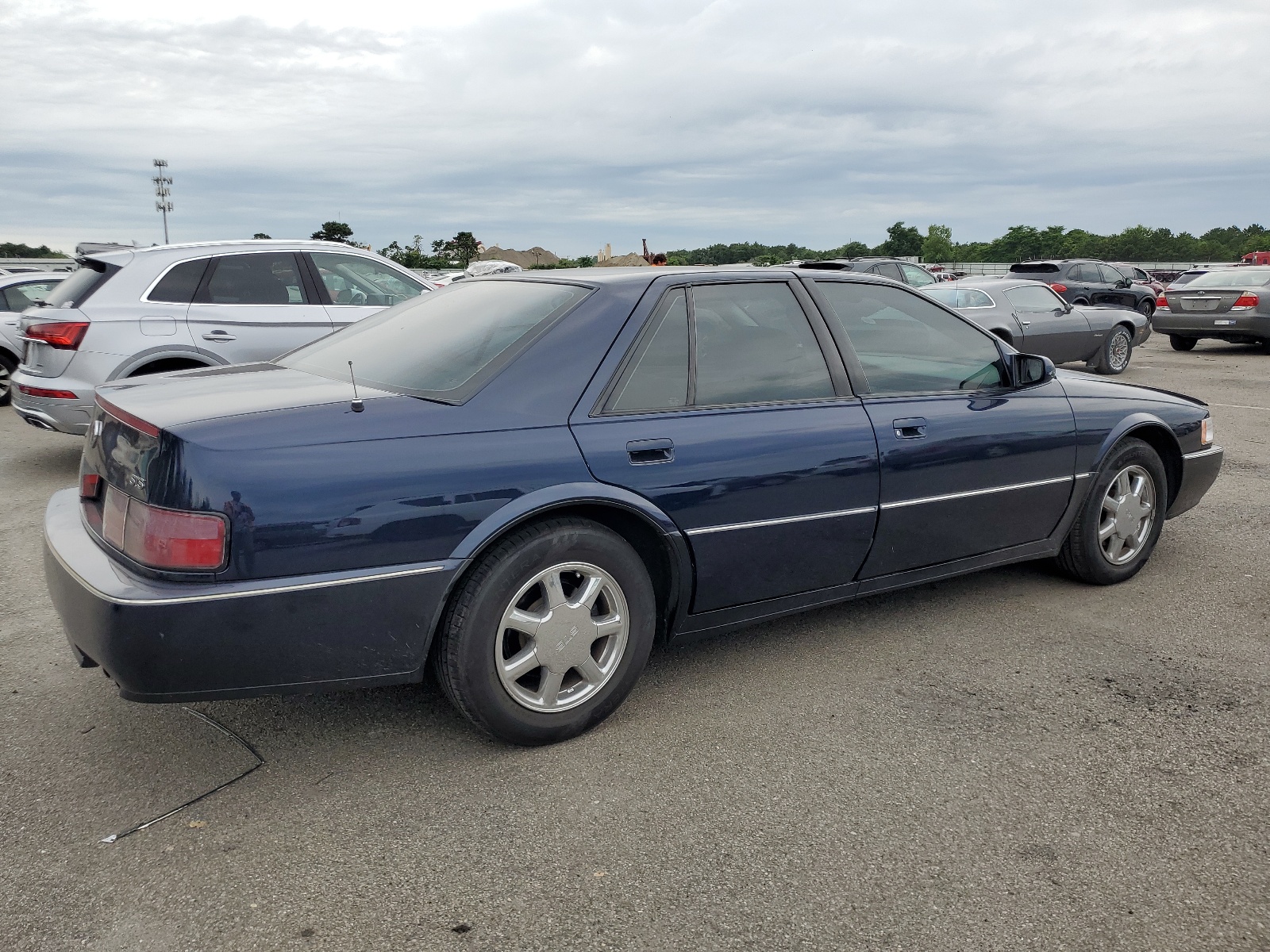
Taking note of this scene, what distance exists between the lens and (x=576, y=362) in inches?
127

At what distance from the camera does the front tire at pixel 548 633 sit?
2.90 metres

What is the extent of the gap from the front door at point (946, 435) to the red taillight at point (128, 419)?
2.39m

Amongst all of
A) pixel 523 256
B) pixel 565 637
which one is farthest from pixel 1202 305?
pixel 523 256

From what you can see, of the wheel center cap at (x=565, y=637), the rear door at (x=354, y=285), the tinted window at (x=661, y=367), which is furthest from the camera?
the rear door at (x=354, y=285)

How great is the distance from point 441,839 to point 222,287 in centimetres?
579

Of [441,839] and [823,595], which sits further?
[823,595]

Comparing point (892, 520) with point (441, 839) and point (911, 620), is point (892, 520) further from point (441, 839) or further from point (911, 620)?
point (441, 839)

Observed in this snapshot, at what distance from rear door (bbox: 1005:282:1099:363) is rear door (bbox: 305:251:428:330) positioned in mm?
8223

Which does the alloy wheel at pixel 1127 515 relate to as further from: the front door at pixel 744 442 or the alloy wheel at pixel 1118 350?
the alloy wheel at pixel 1118 350

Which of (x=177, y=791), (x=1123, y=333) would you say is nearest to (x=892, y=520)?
(x=177, y=791)

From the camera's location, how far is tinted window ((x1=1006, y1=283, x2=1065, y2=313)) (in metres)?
13.2

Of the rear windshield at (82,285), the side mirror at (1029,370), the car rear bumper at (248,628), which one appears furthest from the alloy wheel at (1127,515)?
the rear windshield at (82,285)

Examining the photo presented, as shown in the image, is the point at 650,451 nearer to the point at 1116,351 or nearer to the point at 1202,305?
the point at 1116,351

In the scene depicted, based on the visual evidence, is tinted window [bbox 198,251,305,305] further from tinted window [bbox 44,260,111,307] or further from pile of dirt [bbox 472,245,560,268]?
pile of dirt [bbox 472,245,560,268]
